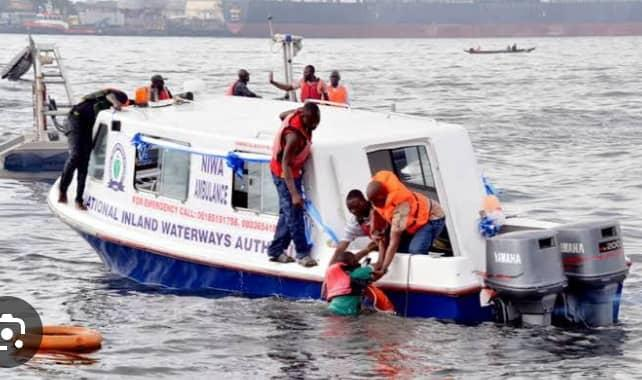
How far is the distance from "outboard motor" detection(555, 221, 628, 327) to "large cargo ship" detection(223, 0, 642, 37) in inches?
5013

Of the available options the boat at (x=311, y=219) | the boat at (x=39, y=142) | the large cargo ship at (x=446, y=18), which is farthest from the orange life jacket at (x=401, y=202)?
the large cargo ship at (x=446, y=18)

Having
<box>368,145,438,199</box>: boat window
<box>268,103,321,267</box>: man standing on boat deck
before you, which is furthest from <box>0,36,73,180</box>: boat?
<box>268,103,321,267</box>: man standing on boat deck

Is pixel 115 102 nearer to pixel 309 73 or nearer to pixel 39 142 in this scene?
pixel 309 73

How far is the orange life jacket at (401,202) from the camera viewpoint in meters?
12.5

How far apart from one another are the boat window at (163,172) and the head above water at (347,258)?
248 cm

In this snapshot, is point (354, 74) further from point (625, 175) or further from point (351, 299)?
point (351, 299)

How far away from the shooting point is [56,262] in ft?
59.7

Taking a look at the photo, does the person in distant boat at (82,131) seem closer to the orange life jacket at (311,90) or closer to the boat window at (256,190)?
the boat window at (256,190)

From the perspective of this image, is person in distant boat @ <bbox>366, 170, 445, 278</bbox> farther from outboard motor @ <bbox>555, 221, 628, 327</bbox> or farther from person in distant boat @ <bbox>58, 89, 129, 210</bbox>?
person in distant boat @ <bbox>58, 89, 129, 210</bbox>

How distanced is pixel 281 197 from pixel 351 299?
127 cm

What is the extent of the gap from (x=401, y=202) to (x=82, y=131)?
492cm

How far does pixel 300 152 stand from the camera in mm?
13055

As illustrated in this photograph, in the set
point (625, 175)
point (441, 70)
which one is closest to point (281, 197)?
Answer: point (625, 175)

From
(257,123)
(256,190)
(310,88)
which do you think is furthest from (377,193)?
(310,88)
